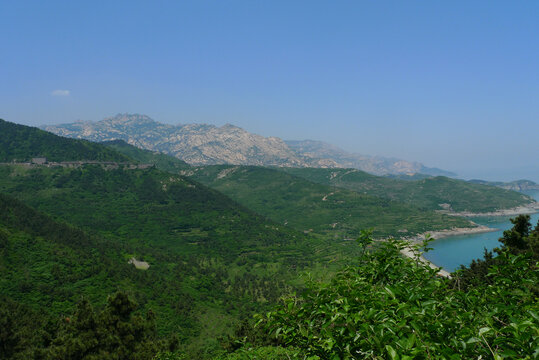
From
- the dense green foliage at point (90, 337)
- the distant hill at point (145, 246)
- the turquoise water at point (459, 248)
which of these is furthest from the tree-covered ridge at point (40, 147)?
the turquoise water at point (459, 248)

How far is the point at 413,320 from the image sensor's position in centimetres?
393

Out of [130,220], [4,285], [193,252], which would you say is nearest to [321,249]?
[193,252]

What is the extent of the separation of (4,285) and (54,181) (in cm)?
11935

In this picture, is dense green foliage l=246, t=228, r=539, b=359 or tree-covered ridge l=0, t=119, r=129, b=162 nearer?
dense green foliage l=246, t=228, r=539, b=359

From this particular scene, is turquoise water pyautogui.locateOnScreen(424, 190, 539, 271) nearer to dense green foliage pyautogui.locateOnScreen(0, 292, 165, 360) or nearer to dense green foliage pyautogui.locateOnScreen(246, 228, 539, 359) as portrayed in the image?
dense green foliage pyautogui.locateOnScreen(0, 292, 165, 360)

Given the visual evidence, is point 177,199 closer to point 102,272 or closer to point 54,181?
point 54,181

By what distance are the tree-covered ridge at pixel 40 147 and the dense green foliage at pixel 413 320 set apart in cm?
20912

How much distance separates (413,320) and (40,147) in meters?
230

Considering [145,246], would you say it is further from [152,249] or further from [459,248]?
[459,248]

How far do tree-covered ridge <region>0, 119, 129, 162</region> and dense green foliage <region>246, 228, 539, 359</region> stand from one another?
209 meters

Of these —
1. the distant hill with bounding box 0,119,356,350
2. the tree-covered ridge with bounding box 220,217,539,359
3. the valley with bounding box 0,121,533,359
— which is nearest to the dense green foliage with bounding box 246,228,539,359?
the tree-covered ridge with bounding box 220,217,539,359

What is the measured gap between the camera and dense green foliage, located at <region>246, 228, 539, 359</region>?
11.1 ft

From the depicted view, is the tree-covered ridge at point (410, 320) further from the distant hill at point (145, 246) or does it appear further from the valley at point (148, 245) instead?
the distant hill at point (145, 246)

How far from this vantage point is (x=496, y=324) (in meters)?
4.27
